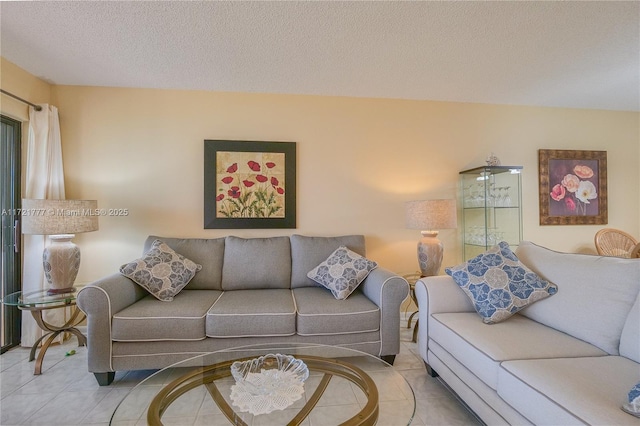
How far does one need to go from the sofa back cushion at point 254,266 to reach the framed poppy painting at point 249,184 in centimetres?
33

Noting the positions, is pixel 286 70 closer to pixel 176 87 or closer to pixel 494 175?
pixel 176 87

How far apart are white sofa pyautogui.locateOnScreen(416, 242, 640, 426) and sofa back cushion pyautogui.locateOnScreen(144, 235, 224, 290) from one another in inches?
65.7

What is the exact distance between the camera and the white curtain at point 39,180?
7.68 feet

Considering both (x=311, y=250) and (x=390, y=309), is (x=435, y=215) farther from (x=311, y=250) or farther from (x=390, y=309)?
(x=311, y=250)

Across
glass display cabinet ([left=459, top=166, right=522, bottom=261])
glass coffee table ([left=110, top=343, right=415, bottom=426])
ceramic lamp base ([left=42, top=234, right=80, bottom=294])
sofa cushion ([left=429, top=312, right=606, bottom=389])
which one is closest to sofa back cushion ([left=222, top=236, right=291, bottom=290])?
glass coffee table ([left=110, top=343, right=415, bottom=426])

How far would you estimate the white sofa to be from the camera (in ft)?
3.43

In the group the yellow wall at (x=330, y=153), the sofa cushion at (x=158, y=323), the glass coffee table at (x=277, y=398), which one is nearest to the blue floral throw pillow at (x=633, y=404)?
the glass coffee table at (x=277, y=398)

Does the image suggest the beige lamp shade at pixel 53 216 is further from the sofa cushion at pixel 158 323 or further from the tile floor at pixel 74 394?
the tile floor at pixel 74 394

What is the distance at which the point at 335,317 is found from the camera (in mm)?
1970

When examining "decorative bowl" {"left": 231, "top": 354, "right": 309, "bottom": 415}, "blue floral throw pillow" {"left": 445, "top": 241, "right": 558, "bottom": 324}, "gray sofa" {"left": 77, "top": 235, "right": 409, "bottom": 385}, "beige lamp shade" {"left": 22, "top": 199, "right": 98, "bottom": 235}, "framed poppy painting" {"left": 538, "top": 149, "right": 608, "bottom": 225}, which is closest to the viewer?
"decorative bowl" {"left": 231, "top": 354, "right": 309, "bottom": 415}

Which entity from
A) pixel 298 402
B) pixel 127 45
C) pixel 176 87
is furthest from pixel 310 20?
pixel 298 402

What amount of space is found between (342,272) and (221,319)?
0.94m

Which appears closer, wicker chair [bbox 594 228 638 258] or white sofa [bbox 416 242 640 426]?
white sofa [bbox 416 242 640 426]

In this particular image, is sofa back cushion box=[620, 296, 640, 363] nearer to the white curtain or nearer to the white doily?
the white doily
